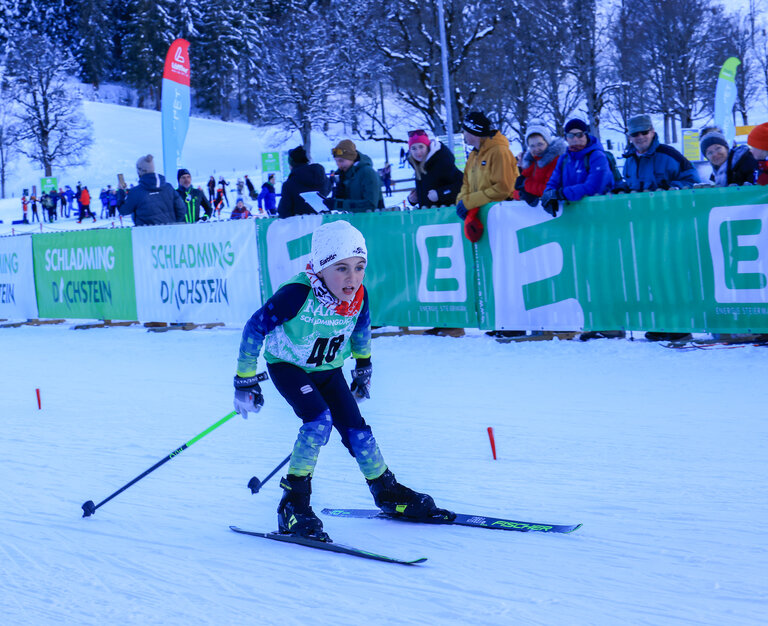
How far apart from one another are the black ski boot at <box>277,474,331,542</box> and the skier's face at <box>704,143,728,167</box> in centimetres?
608

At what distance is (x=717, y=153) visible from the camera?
857 centimetres

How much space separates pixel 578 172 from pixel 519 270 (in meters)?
1.11

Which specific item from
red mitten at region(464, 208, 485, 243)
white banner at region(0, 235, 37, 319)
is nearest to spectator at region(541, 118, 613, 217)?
red mitten at region(464, 208, 485, 243)

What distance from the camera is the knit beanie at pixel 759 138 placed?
7566 mm

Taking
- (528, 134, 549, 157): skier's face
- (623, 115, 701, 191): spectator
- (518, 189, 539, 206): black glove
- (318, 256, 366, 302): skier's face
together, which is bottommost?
(318, 256, 366, 302): skier's face

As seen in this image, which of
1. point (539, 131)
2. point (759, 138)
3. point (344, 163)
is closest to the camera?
point (759, 138)

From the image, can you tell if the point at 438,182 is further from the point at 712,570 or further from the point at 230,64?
the point at 230,64

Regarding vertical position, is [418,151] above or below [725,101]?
below

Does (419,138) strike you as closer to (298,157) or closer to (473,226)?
(473,226)

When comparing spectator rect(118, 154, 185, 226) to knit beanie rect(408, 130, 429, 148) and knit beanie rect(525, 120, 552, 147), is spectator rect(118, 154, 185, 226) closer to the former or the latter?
knit beanie rect(408, 130, 429, 148)

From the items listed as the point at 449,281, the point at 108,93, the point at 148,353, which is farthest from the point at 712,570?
the point at 108,93

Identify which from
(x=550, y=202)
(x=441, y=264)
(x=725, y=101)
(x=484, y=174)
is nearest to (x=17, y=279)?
(x=441, y=264)

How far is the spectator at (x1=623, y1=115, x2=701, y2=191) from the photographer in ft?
27.0

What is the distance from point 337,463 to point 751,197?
4.24m
